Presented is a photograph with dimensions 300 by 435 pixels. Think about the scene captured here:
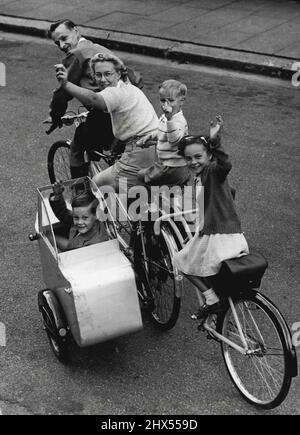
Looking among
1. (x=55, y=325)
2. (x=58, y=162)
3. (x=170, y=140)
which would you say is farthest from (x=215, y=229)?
(x=58, y=162)

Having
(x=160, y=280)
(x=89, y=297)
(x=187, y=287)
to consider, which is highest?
(x=89, y=297)

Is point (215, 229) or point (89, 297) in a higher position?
point (215, 229)

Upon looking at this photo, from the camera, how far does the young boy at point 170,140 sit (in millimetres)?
4797

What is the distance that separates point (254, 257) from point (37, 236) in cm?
160

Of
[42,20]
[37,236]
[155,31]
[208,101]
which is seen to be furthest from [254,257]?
[42,20]

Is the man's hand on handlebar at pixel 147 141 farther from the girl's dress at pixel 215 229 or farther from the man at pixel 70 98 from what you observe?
the girl's dress at pixel 215 229

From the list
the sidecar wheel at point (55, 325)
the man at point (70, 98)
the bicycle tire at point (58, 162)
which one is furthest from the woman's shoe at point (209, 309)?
the bicycle tire at point (58, 162)

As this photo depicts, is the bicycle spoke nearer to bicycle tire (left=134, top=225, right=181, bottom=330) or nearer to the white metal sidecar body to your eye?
bicycle tire (left=134, top=225, right=181, bottom=330)

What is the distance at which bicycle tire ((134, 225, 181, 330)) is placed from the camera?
4938mm

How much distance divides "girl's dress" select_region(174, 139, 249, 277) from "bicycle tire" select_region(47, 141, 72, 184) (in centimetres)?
272

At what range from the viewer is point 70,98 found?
6098mm

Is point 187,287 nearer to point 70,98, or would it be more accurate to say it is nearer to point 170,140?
point 170,140

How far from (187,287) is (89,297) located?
1.43m

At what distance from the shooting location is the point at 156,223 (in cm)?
485
